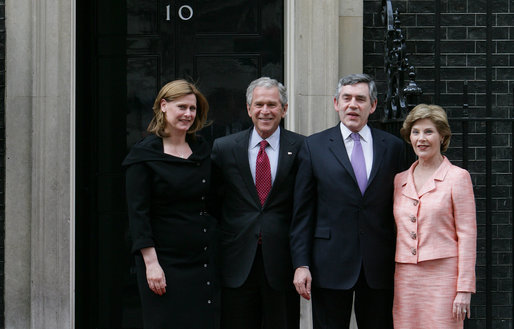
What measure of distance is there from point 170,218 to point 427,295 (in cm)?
144

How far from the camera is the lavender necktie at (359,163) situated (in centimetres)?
430

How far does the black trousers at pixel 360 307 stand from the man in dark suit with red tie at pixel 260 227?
197 millimetres

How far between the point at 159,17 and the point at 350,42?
1.60 meters

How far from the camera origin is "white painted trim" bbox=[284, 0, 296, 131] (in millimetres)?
5973

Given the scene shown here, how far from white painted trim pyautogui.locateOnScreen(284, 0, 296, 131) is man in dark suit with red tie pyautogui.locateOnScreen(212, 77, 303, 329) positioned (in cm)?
154

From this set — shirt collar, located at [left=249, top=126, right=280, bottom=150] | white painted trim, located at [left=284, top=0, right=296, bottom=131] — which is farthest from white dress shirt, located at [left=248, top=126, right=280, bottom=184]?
white painted trim, located at [left=284, top=0, right=296, bottom=131]

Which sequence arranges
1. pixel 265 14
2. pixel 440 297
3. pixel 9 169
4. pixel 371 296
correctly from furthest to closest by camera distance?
pixel 265 14
pixel 9 169
pixel 371 296
pixel 440 297

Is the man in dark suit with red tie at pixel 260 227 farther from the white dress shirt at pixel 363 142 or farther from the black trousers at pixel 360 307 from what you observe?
the white dress shirt at pixel 363 142

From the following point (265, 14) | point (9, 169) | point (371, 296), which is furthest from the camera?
point (265, 14)

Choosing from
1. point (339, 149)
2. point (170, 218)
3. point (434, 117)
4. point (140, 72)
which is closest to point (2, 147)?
point (140, 72)

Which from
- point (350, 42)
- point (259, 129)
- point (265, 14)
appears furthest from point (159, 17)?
point (259, 129)

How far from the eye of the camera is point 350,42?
601 centimetres

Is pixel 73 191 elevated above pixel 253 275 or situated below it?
above

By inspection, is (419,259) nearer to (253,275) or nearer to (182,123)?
(253,275)
